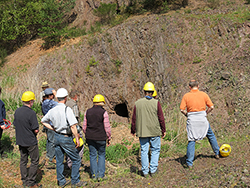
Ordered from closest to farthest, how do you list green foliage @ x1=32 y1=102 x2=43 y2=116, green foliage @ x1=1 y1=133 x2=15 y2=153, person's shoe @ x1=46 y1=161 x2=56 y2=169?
person's shoe @ x1=46 y1=161 x2=56 y2=169 < green foliage @ x1=1 y1=133 x2=15 y2=153 < green foliage @ x1=32 y1=102 x2=43 y2=116

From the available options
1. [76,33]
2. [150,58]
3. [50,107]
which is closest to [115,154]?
[50,107]

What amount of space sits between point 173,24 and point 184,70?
3.65 m

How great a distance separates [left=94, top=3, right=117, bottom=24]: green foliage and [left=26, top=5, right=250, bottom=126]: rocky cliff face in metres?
2.50

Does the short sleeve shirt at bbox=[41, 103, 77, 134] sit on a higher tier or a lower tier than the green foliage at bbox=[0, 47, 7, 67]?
lower

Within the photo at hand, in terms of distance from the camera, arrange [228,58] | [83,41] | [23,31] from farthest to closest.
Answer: [23,31] < [83,41] < [228,58]

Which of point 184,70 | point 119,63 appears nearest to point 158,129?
point 184,70

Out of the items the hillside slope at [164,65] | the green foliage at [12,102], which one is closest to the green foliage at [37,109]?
the green foliage at [12,102]

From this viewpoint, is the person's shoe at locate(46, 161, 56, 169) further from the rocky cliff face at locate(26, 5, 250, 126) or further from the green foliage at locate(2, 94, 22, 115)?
the rocky cliff face at locate(26, 5, 250, 126)

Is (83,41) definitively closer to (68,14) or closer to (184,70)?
(68,14)

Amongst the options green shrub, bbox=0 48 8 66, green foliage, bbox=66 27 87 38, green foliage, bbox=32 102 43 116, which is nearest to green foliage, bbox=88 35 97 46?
green foliage, bbox=66 27 87 38

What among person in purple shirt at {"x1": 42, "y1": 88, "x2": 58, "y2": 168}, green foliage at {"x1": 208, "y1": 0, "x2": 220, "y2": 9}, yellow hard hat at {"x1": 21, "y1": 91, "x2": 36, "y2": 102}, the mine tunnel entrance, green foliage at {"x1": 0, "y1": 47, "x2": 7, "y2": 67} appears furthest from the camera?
green foliage at {"x1": 0, "y1": 47, "x2": 7, "y2": 67}

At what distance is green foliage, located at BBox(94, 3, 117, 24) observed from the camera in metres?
15.7

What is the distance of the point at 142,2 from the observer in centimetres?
1573

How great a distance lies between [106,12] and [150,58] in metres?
6.35
